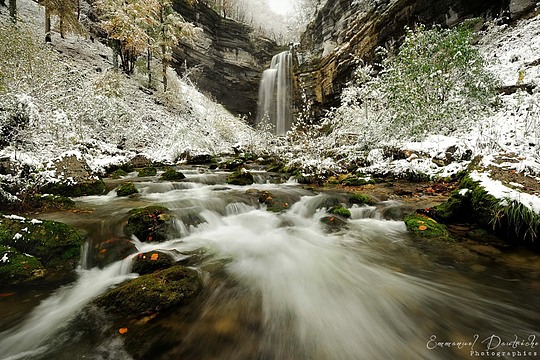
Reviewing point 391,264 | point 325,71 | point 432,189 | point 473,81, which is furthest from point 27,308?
point 325,71

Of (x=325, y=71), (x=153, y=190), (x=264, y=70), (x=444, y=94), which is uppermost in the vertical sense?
(x=264, y=70)

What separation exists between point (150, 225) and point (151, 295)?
2.03m

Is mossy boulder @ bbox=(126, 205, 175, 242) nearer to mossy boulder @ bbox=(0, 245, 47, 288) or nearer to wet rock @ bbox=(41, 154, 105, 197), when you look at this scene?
mossy boulder @ bbox=(0, 245, 47, 288)

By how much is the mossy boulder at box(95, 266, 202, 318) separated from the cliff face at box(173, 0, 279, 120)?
1144 inches

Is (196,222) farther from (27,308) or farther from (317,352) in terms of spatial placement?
(317,352)

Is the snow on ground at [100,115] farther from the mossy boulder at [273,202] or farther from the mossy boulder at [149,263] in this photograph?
the mossy boulder at [273,202]

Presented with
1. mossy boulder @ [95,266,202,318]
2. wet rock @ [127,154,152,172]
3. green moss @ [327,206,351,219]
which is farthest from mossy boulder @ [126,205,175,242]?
wet rock @ [127,154,152,172]

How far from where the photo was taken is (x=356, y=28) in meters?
20.9

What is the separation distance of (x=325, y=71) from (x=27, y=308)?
87.1 ft

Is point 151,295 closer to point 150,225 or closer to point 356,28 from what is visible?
point 150,225

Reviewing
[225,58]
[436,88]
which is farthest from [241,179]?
[225,58]

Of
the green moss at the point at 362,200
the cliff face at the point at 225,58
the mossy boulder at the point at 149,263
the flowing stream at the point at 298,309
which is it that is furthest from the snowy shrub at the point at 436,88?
the cliff face at the point at 225,58

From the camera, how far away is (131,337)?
1923 mm

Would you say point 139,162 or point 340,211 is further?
point 139,162
